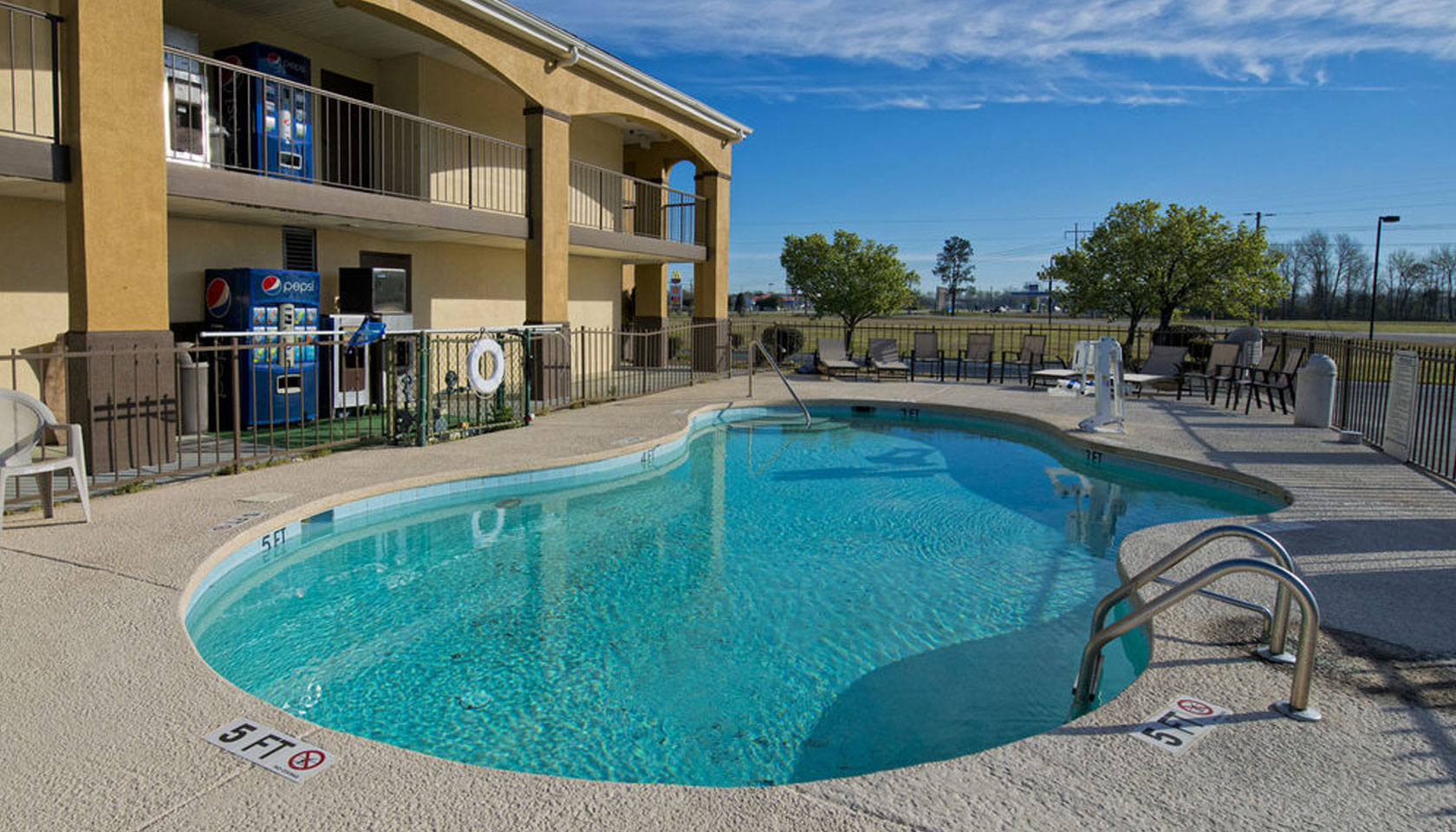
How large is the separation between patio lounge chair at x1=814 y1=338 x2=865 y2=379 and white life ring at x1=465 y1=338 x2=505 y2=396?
30.4ft

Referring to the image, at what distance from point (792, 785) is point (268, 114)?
1086 centimetres

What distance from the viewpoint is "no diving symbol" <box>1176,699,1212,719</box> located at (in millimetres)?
3592

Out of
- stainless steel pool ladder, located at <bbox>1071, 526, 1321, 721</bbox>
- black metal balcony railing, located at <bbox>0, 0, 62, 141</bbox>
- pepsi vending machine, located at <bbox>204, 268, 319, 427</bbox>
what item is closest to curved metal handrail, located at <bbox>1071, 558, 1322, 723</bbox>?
stainless steel pool ladder, located at <bbox>1071, 526, 1321, 721</bbox>

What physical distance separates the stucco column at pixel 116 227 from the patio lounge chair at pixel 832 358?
13.0 m

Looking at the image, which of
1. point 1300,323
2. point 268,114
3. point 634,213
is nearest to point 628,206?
point 634,213

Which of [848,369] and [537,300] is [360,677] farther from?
[848,369]

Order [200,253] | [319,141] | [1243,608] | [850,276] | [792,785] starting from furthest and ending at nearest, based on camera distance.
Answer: [850,276]
[319,141]
[200,253]
[1243,608]
[792,785]

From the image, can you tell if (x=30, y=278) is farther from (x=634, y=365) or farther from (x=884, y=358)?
(x=884, y=358)

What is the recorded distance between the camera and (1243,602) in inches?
174

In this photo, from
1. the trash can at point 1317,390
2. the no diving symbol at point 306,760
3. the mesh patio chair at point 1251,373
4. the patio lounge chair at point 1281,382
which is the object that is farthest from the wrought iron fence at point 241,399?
the patio lounge chair at point 1281,382

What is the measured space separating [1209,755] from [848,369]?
1556cm

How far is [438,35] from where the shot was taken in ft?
37.1

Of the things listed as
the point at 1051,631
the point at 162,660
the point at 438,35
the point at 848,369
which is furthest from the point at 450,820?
the point at 848,369

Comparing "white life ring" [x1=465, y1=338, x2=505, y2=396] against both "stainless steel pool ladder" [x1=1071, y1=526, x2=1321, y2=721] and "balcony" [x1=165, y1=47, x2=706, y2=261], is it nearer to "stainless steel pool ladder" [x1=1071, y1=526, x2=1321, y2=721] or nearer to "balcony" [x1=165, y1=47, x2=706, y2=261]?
"balcony" [x1=165, y1=47, x2=706, y2=261]
